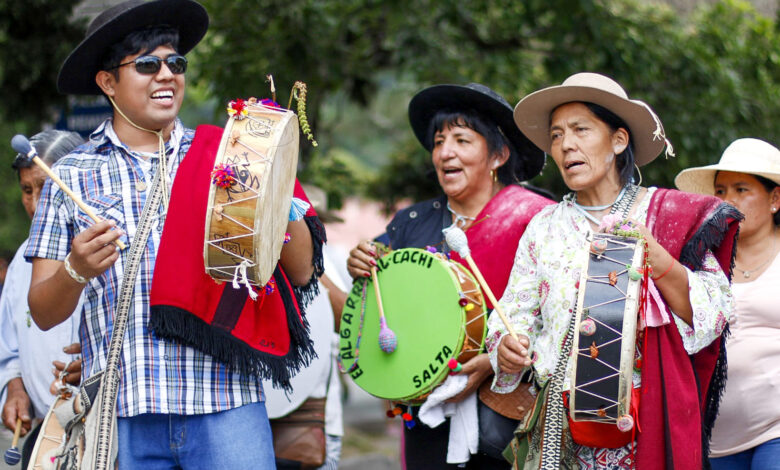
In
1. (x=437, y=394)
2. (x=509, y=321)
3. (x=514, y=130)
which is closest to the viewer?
(x=509, y=321)

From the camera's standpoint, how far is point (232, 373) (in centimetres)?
287

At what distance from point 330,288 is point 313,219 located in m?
1.64

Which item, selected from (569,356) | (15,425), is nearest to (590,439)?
(569,356)

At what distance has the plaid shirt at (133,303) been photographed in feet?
9.09

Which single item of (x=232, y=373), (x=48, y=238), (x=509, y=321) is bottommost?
(x=232, y=373)

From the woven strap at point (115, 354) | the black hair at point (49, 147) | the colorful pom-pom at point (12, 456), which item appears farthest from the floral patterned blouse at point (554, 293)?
the black hair at point (49, 147)

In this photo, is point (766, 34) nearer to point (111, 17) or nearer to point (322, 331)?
point (322, 331)

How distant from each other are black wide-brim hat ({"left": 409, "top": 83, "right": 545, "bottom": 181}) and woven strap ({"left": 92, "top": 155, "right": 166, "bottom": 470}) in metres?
1.63

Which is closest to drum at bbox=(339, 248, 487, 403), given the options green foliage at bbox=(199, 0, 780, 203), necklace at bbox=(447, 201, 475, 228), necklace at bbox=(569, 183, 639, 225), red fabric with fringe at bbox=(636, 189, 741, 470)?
necklace at bbox=(447, 201, 475, 228)

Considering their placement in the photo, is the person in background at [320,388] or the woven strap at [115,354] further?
the person in background at [320,388]

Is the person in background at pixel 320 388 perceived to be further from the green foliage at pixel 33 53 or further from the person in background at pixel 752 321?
the green foliage at pixel 33 53

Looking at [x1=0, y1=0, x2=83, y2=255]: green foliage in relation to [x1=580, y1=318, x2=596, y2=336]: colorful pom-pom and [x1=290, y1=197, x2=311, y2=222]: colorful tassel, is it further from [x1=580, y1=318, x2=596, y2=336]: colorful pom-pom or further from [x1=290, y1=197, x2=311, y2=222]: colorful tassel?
[x1=580, y1=318, x2=596, y2=336]: colorful pom-pom

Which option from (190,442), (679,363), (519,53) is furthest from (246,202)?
(519,53)

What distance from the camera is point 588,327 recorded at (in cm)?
283
